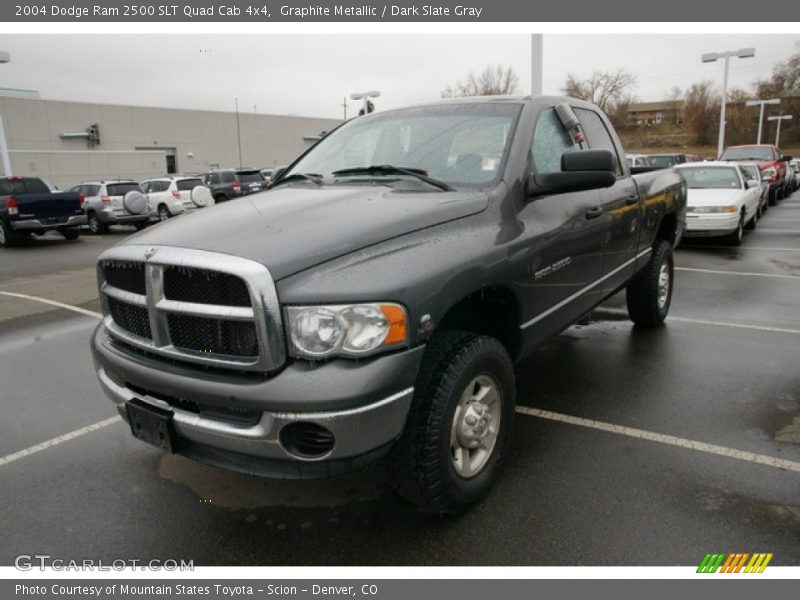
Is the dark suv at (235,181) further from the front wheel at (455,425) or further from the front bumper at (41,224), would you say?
the front wheel at (455,425)

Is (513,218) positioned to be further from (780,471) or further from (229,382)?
(780,471)

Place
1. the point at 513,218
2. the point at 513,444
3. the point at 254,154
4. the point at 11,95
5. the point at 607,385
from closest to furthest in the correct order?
the point at 513,218, the point at 513,444, the point at 607,385, the point at 11,95, the point at 254,154

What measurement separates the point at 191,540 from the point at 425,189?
2068mm

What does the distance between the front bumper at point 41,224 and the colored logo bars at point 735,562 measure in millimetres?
17105

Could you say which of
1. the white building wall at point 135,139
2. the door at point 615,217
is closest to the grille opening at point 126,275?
the door at point 615,217

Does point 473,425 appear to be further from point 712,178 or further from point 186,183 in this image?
point 186,183

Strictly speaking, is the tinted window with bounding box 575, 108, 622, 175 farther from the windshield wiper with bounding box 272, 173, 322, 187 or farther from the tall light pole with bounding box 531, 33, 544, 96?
the tall light pole with bounding box 531, 33, 544, 96

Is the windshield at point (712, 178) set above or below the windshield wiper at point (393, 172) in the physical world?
below

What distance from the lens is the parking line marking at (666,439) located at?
3.31 metres

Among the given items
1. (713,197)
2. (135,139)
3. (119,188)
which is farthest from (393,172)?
(135,139)

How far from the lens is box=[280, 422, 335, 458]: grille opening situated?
223cm

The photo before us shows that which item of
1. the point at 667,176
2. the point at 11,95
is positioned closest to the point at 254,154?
the point at 11,95

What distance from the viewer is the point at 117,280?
2844mm

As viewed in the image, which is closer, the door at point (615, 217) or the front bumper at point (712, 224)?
the door at point (615, 217)
